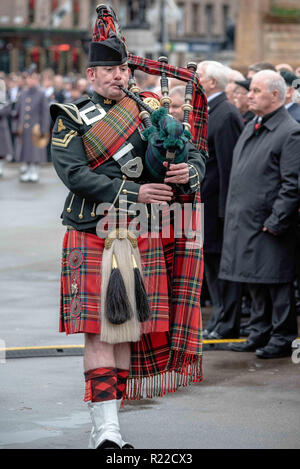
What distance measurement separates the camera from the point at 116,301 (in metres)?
5.46

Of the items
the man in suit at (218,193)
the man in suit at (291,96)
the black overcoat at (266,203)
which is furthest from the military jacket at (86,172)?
the man in suit at (291,96)

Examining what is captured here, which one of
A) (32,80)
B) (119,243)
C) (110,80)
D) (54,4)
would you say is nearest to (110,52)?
(110,80)

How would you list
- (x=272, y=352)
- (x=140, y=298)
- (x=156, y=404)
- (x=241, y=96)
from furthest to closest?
1. (x=241, y=96)
2. (x=272, y=352)
3. (x=156, y=404)
4. (x=140, y=298)

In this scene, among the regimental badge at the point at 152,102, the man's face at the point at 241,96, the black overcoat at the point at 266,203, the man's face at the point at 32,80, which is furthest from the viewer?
the man's face at the point at 32,80

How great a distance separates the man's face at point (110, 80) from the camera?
561cm

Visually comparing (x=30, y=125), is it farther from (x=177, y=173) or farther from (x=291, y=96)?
(x=177, y=173)

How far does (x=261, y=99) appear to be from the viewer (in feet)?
26.0

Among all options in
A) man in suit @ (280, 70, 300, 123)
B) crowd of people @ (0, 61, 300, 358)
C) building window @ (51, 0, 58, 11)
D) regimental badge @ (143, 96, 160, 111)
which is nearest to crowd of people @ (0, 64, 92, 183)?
man in suit @ (280, 70, 300, 123)

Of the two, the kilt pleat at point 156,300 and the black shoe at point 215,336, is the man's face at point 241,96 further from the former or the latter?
the kilt pleat at point 156,300

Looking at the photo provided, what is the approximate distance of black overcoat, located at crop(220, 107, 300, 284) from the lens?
304 inches

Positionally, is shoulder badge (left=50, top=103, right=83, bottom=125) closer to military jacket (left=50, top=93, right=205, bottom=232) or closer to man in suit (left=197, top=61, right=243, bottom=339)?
military jacket (left=50, top=93, right=205, bottom=232)

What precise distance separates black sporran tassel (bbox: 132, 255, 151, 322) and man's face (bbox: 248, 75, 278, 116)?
271cm

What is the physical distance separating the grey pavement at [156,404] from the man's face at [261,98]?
1681 mm

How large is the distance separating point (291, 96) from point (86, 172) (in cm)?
427
